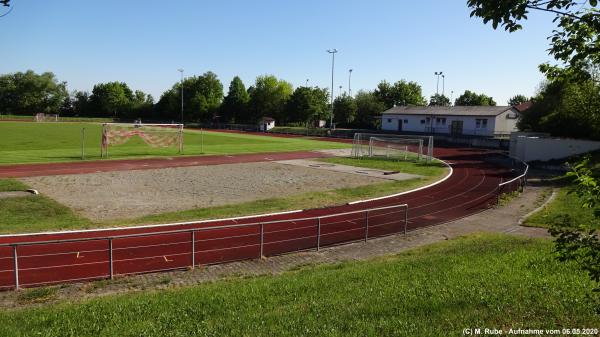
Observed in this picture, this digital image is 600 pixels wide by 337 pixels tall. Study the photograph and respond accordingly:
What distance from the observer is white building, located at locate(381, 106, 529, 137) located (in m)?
67.8

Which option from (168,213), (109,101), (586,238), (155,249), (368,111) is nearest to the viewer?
(586,238)

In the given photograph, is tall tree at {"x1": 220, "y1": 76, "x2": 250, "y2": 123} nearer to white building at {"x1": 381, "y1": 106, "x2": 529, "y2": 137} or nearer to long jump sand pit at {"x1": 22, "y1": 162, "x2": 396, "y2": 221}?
white building at {"x1": 381, "y1": 106, "x2": 529, "y2": 137}

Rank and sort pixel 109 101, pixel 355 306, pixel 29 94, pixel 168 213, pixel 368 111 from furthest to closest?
1. pixel 109 101
2. pixel 29 94
3. pixel 368 111
4. pixel 168 213
5. pixel 355 306

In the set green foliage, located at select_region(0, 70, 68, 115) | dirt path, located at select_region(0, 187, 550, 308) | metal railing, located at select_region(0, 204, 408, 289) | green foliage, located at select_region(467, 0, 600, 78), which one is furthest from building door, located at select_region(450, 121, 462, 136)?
green foliage, located at select_region(0, 70, 68, 115)

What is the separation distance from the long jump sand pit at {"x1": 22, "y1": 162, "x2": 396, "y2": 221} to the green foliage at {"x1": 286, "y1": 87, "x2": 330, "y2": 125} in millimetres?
66392

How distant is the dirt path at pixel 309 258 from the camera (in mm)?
10023

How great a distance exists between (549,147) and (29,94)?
12174 centimetres

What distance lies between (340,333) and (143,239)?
10153 mm

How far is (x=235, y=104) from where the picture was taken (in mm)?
113812

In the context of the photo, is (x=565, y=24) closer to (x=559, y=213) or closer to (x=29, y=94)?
(x=559, y=213)

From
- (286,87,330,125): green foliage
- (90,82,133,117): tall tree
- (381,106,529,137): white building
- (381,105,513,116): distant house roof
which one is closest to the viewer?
(381,106,529,137): white building

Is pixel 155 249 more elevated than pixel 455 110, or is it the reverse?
pixel 455 110

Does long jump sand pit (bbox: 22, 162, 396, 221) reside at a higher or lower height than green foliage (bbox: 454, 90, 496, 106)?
lower

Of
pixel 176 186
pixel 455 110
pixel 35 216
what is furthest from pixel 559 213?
pixel 455 110
